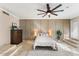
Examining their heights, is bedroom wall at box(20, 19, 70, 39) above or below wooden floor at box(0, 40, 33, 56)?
above

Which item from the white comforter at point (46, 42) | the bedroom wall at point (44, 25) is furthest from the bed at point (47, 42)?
the bedroom wall at point (44, 25)

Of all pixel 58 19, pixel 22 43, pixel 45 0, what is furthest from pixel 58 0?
pixel 22 43

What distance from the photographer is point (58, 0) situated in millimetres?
1327

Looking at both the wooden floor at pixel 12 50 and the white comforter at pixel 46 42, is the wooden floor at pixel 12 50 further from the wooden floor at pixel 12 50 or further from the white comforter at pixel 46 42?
the white comforter at pixel 46 42

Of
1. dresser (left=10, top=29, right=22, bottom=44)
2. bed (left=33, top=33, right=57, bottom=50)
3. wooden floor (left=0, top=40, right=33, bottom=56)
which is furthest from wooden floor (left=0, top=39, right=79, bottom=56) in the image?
bed (left=33, top=33, right=57, bottom=50)

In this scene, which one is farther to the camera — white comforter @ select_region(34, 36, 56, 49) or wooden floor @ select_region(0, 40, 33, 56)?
white comforter @ select_region(34, 36, 56, 49)

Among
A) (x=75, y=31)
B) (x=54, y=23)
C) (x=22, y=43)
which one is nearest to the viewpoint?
(x=75, y=31)

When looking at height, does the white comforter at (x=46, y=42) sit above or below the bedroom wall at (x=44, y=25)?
below

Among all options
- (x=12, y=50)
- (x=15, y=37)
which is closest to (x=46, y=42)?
(x=12, y=50)

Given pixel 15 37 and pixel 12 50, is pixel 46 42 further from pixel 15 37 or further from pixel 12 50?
pixel 15 37

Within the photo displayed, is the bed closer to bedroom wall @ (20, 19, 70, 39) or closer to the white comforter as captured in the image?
the white comforter

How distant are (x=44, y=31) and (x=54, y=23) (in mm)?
594

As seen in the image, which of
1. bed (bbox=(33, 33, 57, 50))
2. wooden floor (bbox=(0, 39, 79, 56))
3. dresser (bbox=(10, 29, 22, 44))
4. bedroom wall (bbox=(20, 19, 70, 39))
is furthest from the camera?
dresser (bbox=(10, 29, 22, 44))

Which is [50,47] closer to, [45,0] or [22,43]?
[22,43]
